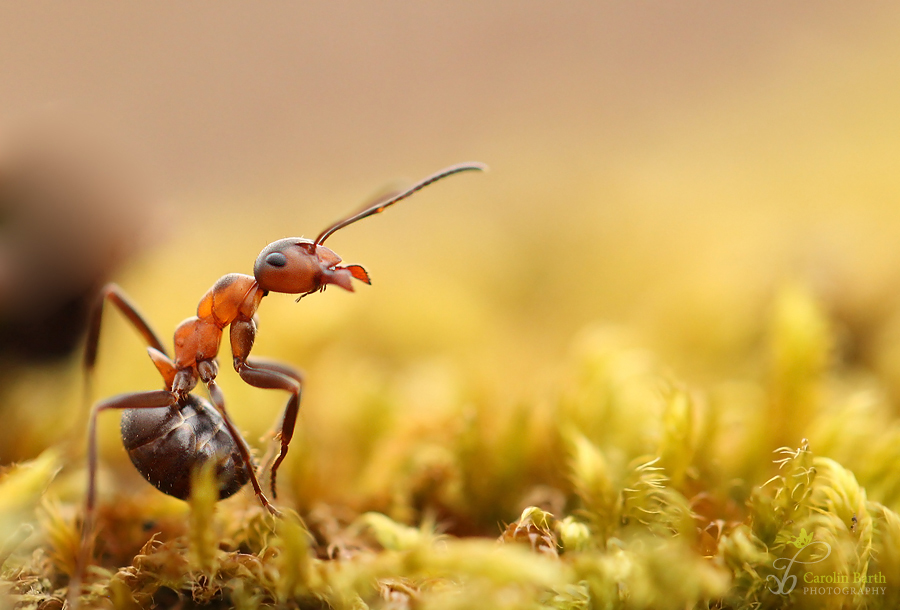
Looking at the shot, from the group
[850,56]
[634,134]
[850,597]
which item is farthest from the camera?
[634,134]

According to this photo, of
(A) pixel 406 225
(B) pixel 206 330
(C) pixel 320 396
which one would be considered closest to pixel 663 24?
(A) pixel 406 225

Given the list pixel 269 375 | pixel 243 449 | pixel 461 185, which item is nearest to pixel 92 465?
pixel 243 449

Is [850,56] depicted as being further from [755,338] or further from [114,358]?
[114,358]

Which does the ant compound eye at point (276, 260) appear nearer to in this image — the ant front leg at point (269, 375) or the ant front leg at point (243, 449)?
the ant front leg at point (269, 375)

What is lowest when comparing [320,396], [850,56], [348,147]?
[320,396]

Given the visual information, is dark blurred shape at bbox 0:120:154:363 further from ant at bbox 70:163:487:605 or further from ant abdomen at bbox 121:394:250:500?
ant abdomen at bbox 121:394:250:500

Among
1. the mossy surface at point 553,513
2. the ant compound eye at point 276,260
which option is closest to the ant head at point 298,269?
the ant compound eye at point 276,260

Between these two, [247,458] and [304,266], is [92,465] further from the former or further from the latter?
[304,266]

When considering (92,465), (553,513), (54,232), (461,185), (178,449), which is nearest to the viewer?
(92,465)
